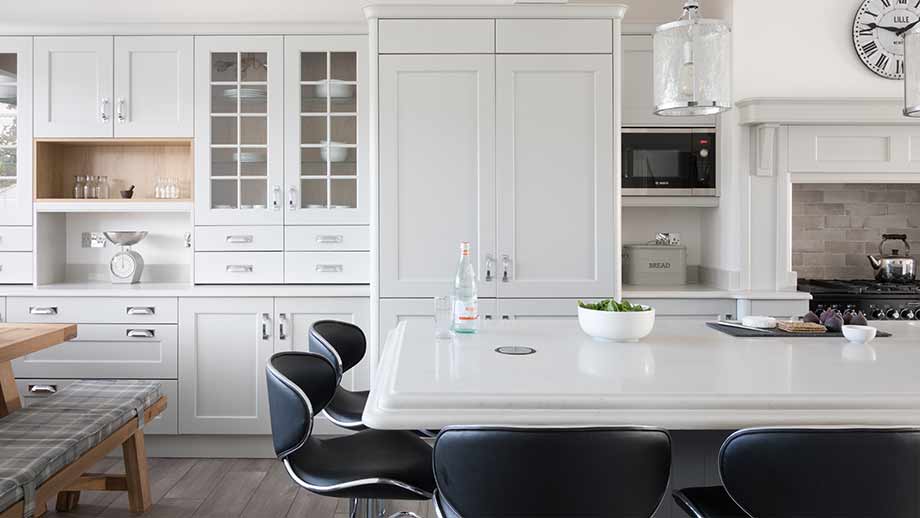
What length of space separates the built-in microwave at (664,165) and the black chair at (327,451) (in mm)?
2458

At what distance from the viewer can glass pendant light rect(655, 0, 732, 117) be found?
6.88 ft

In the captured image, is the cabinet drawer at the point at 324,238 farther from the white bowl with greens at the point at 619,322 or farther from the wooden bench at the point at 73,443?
the white bowl with greens at the point at 619,322

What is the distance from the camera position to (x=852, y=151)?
3646 millimetres

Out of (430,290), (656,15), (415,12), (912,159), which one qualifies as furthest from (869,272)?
(415,12)

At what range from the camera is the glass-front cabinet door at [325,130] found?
3746 mm

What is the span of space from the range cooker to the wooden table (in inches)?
140

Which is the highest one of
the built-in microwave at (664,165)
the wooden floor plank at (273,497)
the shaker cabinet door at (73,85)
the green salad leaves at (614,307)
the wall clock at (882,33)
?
the wall clock at (882,33)

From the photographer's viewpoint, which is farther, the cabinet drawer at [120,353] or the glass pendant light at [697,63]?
the cabinet drawer at [120,353]

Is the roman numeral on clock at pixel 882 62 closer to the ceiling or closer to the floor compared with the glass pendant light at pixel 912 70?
closer to the ceiling

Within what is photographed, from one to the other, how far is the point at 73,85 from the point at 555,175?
2.67 meters

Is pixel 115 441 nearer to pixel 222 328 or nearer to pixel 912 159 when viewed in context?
pixel 222 328

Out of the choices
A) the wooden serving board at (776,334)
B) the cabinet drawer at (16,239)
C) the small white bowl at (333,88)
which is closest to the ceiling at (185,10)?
the small white bowl at (333,88)

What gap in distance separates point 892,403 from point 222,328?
9.97 feet

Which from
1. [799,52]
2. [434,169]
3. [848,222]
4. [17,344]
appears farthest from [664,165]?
[17,344]
